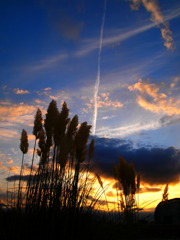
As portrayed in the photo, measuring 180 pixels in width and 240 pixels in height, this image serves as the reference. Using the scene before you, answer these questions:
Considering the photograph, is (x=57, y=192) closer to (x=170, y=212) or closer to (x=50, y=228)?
(x=50, y=228)

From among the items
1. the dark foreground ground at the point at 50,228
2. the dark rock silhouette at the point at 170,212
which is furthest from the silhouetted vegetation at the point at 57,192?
the dark rock silhouette at the point at 170,212

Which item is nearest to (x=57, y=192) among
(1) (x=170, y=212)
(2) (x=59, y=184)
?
(2) (x=59, y=184)

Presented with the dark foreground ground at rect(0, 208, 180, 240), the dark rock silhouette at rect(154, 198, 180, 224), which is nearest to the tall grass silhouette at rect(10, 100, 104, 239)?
the dark foreground ground at rect(0, 208, 180, 240)

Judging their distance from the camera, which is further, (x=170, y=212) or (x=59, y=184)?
(x=170, y=212)

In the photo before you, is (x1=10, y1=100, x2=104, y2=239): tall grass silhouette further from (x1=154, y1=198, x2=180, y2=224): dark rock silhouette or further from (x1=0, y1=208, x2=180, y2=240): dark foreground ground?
(x1=154, y1=198, x2=180, y2=224): dark rock silhouette

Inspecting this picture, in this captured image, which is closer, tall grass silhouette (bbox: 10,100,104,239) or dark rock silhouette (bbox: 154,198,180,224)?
tall grass silhouette (bbox: 10,100,104,239)

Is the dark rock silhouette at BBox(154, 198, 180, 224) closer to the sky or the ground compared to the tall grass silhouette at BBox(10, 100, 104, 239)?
closer to the ground

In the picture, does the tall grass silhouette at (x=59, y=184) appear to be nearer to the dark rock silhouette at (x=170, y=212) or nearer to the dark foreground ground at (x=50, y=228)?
the dark foreground ground at (x=50, y=228)

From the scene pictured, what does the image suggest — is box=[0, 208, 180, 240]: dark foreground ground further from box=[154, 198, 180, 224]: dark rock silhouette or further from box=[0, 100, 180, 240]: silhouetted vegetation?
box=[154, 198, 180, 224]: dark rock silhouette

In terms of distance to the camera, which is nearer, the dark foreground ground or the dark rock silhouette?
the dark foreground ground

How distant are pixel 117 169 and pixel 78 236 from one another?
142 inches

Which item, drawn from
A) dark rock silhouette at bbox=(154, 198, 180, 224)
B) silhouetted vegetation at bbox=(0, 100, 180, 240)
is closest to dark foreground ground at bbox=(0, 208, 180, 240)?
silhouetted vegetation at bbox=(0, 100, 180, 240)

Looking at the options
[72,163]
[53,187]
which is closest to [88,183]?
[72,163]

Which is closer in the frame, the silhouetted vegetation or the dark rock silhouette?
the silhouetted vegetation
